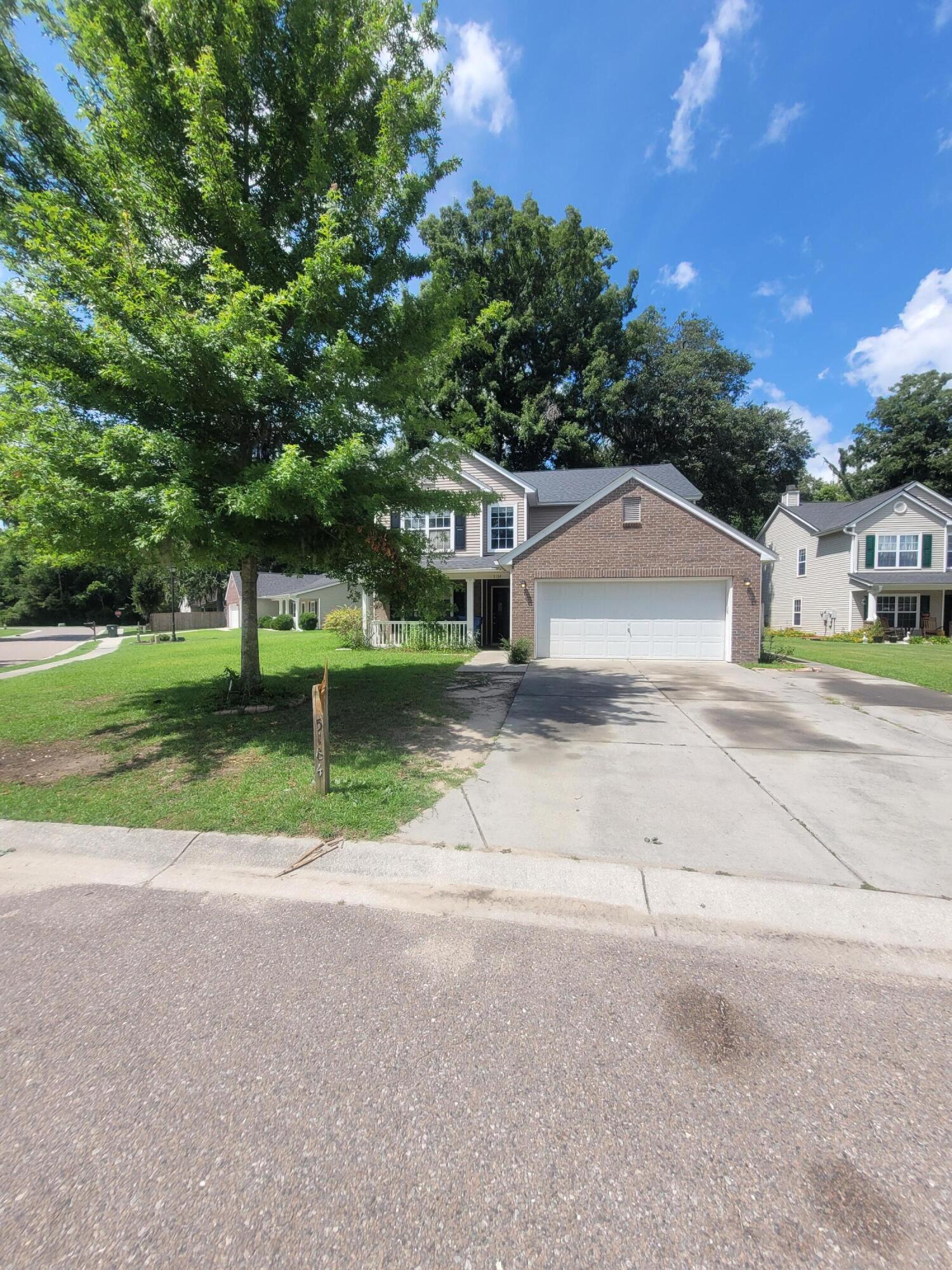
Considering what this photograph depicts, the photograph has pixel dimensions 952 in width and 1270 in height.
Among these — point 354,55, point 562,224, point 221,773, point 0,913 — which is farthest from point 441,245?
point 0,913

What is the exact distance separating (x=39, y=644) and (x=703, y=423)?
37774 millimetres

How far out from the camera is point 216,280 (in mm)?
5988

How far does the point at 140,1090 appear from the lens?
213 centimetres

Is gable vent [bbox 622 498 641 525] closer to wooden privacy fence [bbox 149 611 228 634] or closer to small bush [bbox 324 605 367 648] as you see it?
small bush [bbox 324 605 367 648]

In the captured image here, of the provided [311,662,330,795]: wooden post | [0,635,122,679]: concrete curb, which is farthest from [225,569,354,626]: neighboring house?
[311,662,330,795]: wooden post

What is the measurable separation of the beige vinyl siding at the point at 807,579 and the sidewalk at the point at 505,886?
25.8 metres

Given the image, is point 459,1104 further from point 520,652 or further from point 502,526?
point 502,526

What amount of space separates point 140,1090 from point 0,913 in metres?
2.00

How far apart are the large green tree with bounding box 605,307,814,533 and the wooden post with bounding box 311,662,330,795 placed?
1165 inches

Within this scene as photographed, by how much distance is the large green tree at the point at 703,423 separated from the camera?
31312 mm

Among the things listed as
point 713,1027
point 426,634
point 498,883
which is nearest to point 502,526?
point 426,634

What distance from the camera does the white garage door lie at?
1477cm

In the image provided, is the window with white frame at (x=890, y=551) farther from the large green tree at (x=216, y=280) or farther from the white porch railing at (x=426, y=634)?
the large green tree at (x=216, y=280)

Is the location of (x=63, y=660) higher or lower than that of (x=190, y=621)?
lower
